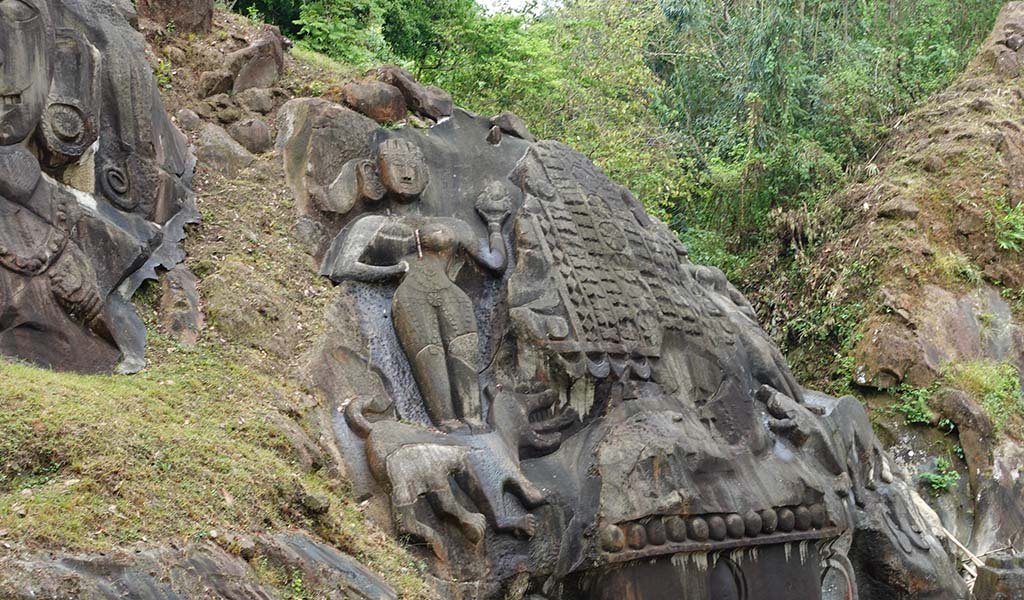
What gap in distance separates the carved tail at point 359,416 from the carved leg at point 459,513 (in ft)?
1.95

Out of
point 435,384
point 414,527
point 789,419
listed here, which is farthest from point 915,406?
point 414,527

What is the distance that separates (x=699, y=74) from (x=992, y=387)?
770 cm

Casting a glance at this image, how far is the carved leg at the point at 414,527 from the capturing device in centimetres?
675

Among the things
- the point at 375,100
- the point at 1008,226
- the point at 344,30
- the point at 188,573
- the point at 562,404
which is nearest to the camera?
the point at 188,573

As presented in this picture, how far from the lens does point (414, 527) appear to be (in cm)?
675

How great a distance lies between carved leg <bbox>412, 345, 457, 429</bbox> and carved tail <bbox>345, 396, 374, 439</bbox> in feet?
1.64

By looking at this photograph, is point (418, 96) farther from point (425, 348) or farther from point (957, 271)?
point (957, 271)

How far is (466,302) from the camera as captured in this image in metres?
→ 8.15

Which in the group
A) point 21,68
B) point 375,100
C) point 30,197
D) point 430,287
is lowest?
point 430,287

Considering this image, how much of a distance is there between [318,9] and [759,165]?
6892 millimetres

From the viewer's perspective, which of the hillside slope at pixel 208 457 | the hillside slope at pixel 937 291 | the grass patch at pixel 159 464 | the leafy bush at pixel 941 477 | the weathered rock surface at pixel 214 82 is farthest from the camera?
the hillside slope at pixel 937 291

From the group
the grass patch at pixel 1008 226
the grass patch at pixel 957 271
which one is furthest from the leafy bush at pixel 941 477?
the grass patch at pixel 1008 226

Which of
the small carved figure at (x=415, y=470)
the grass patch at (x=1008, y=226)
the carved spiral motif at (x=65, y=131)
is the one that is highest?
the carved spiral motif at (x=65, y=131)

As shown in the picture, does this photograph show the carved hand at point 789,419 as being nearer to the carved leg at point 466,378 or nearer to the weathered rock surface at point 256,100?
the carved leg at point 466,378
